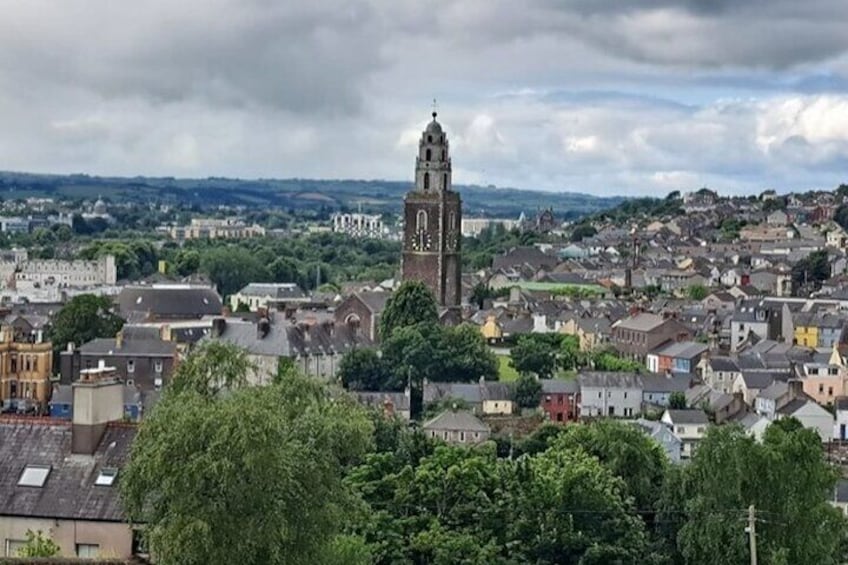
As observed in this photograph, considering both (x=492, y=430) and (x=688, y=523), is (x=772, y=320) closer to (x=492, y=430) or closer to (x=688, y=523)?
(x=492, y=430)

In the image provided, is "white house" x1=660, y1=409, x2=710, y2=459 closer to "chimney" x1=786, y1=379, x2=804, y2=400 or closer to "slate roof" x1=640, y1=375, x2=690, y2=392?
"chimney" x1=786, y1=379, x2=804, y2=400

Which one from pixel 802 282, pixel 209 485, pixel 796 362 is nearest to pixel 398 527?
pixel 209 485

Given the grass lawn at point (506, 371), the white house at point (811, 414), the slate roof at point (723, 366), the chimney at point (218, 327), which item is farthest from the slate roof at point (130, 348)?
the white house at point (811, 414)

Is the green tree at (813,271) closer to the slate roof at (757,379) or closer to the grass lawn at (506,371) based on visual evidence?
the grass lawn at (506,371)

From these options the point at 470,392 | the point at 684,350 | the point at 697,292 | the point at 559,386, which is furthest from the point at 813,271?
the point at 470,392

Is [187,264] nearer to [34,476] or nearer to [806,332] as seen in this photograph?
[806,332]

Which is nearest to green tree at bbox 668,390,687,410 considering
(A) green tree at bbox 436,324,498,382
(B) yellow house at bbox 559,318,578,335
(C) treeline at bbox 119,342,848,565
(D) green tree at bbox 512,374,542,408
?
(D) green tree at bbox 512,374,542,408
